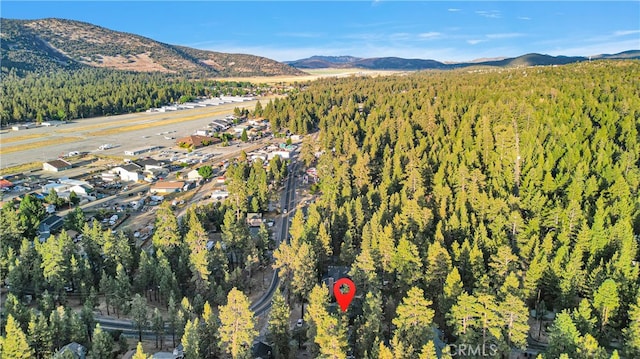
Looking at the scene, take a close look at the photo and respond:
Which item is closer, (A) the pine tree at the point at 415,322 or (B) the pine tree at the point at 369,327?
(A) the pine tree at the point at 415,322

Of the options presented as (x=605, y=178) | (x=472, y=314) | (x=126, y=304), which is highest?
(x=605, y=178)

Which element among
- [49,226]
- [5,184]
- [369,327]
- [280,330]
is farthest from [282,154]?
[369,327]

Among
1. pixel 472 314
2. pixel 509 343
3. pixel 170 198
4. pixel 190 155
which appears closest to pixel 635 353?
pixel 509 343

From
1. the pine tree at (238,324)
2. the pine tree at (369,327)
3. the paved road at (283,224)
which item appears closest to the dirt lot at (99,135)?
the paved road at (283,224)

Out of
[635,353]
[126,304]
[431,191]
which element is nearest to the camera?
[635,353]

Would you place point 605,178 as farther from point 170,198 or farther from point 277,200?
point 170,198

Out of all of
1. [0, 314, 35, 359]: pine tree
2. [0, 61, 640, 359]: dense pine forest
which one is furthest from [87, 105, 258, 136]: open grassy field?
[0, 314, 35, 359]: pine tree

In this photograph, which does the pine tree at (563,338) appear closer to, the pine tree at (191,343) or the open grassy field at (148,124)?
the pine tree at (191,343)
